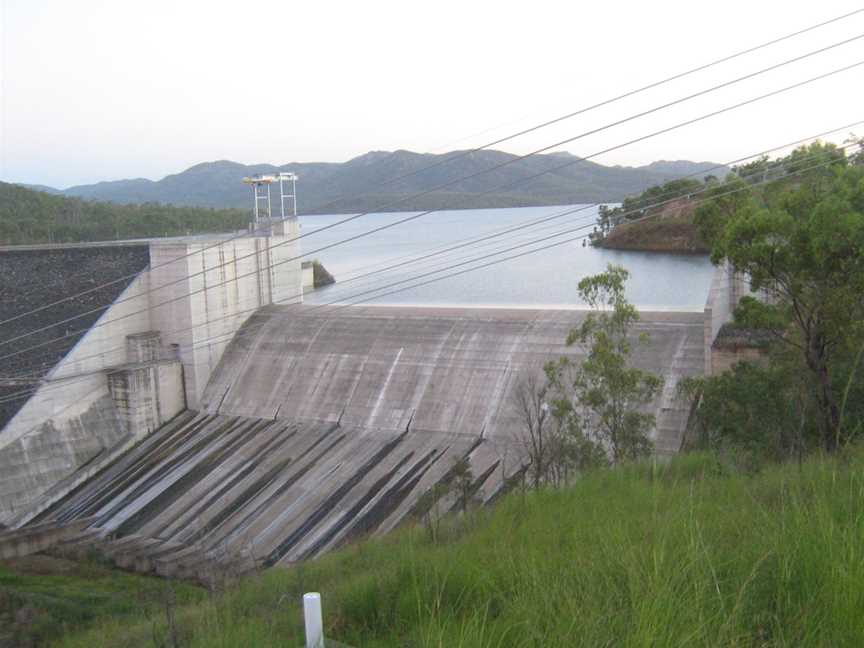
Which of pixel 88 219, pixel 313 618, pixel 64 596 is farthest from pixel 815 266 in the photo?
pixel 88 219

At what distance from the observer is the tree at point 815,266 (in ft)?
24.9

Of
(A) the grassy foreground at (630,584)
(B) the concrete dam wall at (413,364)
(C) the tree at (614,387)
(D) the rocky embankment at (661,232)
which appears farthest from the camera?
(D) the rocky embankment at (661,232)

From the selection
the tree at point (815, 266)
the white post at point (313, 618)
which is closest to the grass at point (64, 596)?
the white post at point (313, 618)

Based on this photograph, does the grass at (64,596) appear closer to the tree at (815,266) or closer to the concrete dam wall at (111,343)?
the concrete dam wall at (111,343)

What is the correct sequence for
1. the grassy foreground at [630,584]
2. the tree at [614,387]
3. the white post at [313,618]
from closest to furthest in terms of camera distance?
the grassy foreground at [630,584], the white post at [313,618], the tree at [614,387]

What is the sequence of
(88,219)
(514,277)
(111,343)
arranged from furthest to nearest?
1. (88,219)
2. (514,277)
3. (111,343)

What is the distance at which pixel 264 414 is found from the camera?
54.4 feet

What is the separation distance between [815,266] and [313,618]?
6876 mm

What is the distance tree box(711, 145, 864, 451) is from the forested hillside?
1156 inches

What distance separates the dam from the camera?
12.9m

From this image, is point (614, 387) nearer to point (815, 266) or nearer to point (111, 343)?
point (815, 266)

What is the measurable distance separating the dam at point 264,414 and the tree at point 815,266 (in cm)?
401

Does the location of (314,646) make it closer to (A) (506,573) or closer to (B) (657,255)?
(A) (506,573)

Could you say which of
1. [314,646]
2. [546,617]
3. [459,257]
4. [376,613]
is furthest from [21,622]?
[459,257]
